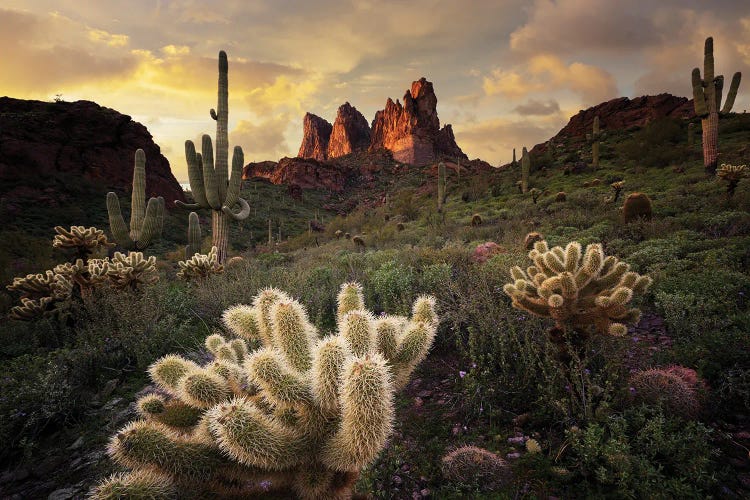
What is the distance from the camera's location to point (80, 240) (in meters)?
6.04

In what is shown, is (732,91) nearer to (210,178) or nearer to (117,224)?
(210,178)

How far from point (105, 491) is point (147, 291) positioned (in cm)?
521

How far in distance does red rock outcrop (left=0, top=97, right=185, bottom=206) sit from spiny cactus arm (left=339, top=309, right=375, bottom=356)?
38.5 metres

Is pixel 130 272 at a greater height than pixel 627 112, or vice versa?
pixel 627 112

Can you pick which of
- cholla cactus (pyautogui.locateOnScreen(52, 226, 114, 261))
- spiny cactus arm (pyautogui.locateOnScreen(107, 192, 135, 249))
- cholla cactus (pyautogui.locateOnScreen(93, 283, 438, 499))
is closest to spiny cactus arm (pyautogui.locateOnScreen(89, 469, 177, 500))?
cholla cactus (pyautogui.locateOnScreen(93, 283, 438, 499))

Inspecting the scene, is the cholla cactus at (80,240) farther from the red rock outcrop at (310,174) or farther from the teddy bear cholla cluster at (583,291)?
the red rock outcrop at (310,174)

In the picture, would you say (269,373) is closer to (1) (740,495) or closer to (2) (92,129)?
(1) (740,495)

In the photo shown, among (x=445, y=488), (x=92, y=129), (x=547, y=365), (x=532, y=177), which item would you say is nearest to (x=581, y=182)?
(x=532, y=177)

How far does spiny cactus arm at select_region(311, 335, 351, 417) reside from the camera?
1.60 metres

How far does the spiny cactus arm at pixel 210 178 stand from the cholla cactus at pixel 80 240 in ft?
18.4

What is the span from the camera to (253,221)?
39.3 m

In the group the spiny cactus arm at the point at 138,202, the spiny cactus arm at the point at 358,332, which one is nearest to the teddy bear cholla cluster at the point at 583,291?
the spiny cactus arm at the point at 358,332

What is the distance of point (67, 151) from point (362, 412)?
4861 cm

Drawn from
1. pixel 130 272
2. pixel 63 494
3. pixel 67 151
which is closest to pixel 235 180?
pixel 130 272
